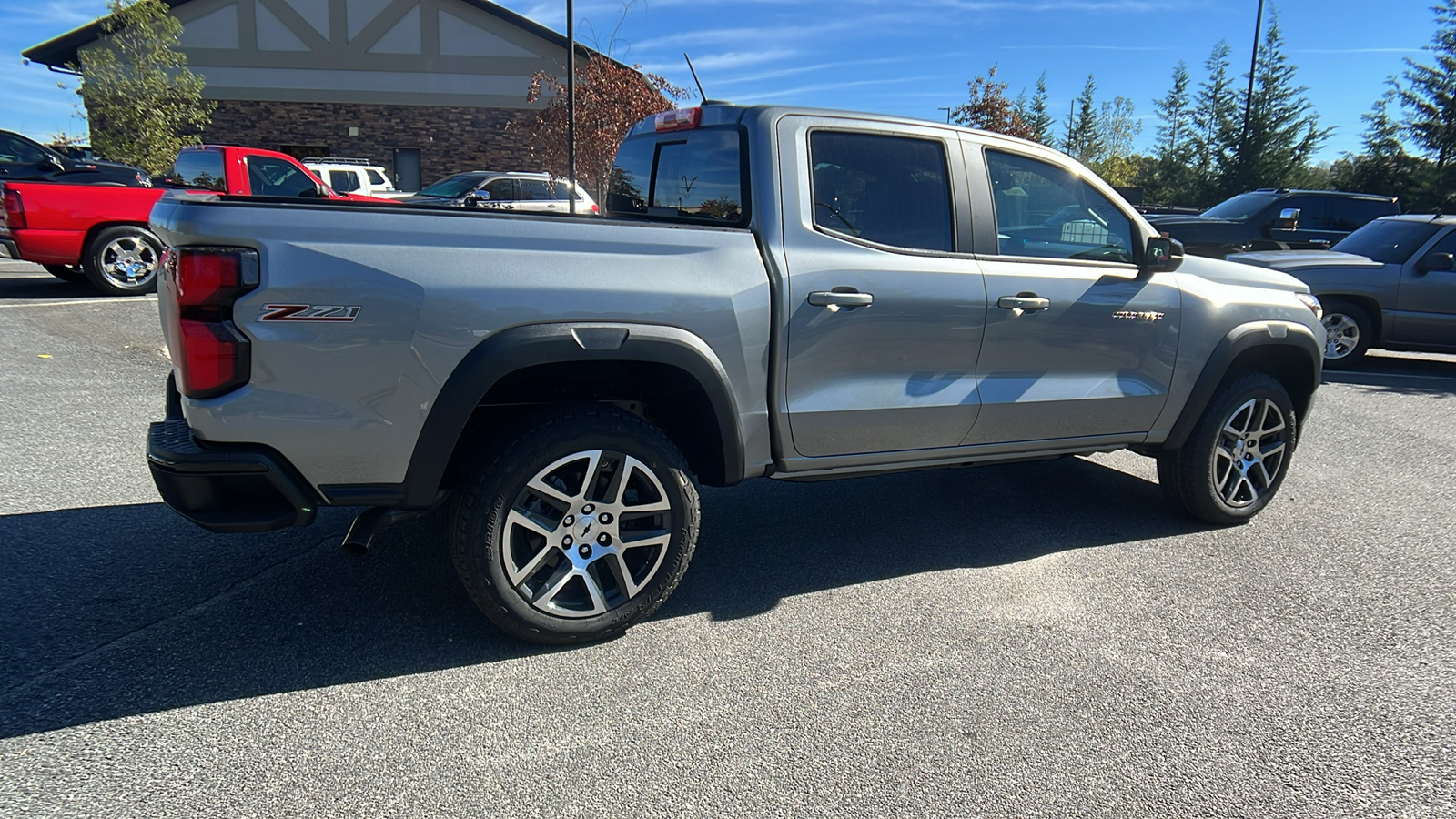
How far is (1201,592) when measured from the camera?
13.5 ft

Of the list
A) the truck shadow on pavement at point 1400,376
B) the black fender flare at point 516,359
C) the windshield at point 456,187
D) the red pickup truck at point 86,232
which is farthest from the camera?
A: the windshield at point 456,187

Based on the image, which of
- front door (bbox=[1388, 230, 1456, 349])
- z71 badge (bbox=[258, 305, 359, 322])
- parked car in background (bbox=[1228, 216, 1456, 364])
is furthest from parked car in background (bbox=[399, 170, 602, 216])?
z71 badge (bbox=[258, 305, 359, 322])

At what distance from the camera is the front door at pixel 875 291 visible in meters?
3.67

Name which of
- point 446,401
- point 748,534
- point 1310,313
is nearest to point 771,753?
point 446,401

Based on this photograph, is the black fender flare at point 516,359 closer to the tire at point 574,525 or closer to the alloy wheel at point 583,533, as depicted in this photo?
the tire at point 574,525

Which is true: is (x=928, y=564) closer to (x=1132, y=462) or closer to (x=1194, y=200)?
(x=1132, y=462)

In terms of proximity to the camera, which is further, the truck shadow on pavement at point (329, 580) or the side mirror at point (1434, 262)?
the side mirror at point (1434, 262)

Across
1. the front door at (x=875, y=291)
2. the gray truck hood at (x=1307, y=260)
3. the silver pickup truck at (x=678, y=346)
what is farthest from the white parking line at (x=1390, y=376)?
the front door at (x=875, y=291)

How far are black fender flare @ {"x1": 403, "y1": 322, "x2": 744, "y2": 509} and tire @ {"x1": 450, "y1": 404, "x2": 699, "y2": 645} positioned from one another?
174mm

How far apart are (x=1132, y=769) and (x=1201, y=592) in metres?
1.61

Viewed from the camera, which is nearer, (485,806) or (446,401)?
(485,806)

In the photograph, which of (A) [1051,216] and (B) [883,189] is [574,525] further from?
(A) [1051,216]

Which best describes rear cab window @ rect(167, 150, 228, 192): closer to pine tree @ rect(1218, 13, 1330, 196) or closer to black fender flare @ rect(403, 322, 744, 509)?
black fender flare @ rect(403, 322, 744, 509)

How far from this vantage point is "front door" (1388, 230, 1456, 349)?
10.0m
